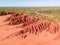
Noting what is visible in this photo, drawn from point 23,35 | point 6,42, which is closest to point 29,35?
point 23,35

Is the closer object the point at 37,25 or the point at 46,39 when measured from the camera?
the point at 46,39

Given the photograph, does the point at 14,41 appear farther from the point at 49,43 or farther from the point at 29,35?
the point at 49,43

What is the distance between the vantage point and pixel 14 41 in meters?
9.02

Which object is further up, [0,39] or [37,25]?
[37,25]

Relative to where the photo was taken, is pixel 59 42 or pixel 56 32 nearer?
pixel 59 42

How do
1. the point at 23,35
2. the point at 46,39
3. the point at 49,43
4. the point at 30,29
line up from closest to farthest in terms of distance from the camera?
the point at 49,43
the point at 46,39
the point at 23,35
the point at 30,29

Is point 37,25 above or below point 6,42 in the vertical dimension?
above

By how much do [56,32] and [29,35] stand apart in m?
2.08

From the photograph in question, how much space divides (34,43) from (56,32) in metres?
2.44

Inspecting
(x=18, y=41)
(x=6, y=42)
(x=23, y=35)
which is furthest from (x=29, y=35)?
(x=6, y=42)

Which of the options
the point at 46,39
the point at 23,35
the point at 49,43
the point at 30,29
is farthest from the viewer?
the point at 30,29

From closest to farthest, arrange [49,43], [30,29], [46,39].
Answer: [49,43] < [46,39] < [30,29]

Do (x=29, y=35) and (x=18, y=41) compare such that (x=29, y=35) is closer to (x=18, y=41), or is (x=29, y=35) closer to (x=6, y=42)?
(x=18, y=41)

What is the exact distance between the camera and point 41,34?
32.5 ft
